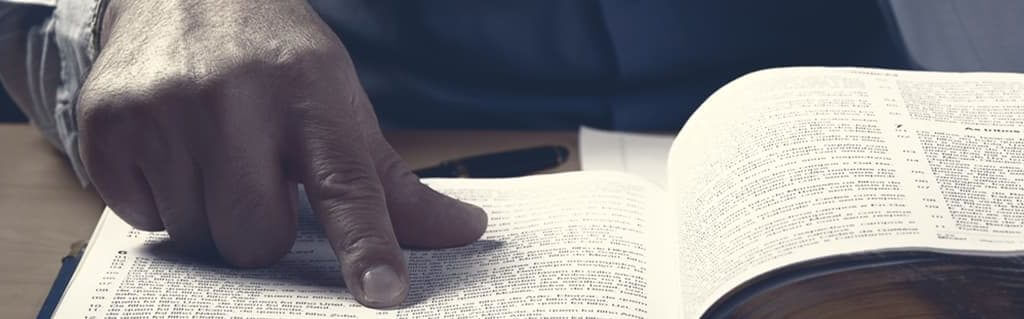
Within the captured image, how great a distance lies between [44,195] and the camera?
0.70m

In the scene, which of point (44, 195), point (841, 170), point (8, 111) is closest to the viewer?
point (841, 170)

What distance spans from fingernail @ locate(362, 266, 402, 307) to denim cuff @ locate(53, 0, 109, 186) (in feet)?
0.89

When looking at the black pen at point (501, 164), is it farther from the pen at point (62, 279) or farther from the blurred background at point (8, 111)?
the blurred background at point (8, 111)

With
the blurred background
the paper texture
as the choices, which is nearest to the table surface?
the paper texture

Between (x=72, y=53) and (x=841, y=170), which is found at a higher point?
(x=841, y=170)

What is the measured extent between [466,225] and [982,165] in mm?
262

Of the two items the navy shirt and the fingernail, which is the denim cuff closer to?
the navy shirt

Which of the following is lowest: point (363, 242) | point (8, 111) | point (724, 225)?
point (8, 111)

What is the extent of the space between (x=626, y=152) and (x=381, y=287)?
27 cm

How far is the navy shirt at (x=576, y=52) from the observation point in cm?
77

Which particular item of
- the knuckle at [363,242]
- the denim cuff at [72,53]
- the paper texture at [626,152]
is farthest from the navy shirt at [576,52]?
the knuckle at [363,242]

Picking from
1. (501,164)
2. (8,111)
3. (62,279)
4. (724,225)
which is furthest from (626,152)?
(8,111)

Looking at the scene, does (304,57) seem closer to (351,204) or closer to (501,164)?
(351,204)

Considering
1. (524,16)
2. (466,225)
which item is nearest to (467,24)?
(524,16)
